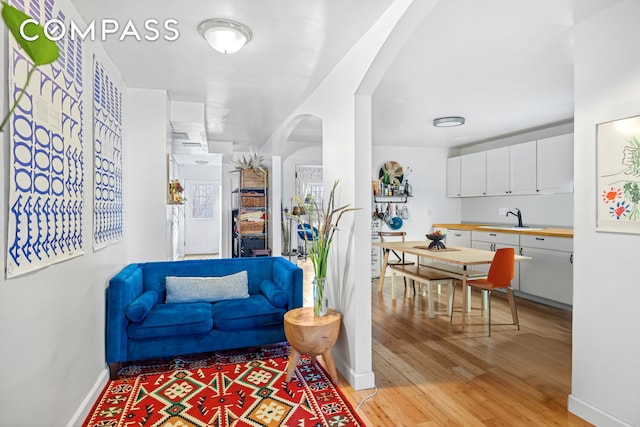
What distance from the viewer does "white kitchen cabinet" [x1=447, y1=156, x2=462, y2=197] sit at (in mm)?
6730

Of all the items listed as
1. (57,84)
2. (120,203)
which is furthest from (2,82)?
(120,203)

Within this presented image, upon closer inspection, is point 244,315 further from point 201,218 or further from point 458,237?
point 201,218

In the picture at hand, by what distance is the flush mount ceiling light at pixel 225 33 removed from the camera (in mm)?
2246

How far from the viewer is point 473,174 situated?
250 inches

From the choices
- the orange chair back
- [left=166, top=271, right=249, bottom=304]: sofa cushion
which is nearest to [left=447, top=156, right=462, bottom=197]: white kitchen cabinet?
the orange chair back

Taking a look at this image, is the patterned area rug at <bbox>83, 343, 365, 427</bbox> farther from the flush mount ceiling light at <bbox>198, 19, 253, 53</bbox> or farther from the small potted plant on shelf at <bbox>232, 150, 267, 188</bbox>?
the small potted plant on shelf at <bbox>232, 150, 267, 188</bbox>

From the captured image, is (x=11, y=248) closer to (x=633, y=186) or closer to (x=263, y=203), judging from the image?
(x=633, y=186)

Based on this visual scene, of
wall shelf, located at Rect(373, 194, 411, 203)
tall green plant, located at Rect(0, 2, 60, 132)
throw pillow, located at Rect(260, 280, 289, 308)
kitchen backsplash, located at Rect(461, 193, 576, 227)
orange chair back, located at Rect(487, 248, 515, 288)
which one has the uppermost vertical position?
tall green plant, located at Rect(0, 2, 60, 132)

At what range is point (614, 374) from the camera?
197 centimetres

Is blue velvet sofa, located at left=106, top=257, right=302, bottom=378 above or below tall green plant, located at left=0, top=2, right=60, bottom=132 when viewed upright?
below

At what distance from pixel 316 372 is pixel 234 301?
3.04 ft

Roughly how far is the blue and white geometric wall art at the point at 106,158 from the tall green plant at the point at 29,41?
6.06ft

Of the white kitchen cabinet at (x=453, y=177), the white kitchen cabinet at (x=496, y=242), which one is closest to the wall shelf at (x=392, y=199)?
the white kitchen cabinet at (x=453, y=177)

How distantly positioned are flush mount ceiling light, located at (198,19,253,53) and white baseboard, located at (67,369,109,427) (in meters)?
2.29
